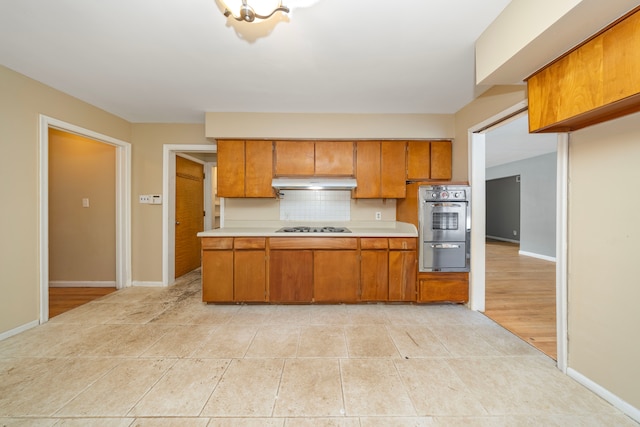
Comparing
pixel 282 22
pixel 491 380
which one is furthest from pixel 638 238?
pixel 282 22

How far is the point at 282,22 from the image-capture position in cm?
174

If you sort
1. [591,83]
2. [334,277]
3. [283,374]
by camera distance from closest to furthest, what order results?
[591,83] < [283,374] < [334,277]

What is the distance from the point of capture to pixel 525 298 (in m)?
3.33

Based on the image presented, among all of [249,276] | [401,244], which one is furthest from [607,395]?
[249,276]

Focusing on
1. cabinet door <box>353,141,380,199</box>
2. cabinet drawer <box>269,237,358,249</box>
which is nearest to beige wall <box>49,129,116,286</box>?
cabinet drawer <box>269,237,358,249</box>

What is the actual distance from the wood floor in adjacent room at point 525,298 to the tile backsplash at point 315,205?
7.34 ft

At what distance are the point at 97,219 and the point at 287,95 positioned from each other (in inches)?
138

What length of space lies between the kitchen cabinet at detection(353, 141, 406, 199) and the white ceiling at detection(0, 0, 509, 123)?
0.55 metres

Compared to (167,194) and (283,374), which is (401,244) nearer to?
(283,374)

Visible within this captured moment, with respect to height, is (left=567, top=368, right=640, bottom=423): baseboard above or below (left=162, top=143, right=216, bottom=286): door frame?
below

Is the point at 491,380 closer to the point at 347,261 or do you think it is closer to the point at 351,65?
the point at 347,261

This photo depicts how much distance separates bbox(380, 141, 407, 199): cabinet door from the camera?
11.1 ft

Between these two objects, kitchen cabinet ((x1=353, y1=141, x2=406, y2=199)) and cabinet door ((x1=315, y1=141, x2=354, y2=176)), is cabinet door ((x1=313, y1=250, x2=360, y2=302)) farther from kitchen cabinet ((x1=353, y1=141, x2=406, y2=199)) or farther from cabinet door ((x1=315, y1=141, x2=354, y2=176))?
cabinet door ((x1=315, y1=141, x2=354, y2=176))

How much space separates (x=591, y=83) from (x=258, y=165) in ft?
10.1
